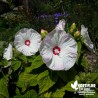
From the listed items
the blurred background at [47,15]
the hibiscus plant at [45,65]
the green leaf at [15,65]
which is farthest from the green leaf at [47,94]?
the blurred background at [47,15]

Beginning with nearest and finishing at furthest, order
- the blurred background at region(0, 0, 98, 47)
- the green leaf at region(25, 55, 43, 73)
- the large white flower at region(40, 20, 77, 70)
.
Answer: the large white flower at region(40, 20, 77, 70)
the green leaf at region(25, 55, 43, 73)
the blurred background at region(0, 0, 98, 47)

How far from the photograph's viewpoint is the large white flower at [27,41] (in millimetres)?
3014

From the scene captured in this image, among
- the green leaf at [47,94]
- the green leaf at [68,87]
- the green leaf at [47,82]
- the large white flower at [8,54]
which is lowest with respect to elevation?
the green leaf at [47,94]

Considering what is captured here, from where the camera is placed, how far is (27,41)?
3.14m

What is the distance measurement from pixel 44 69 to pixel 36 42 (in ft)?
Answer: 0.76

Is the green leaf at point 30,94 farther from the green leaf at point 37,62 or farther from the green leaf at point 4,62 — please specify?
the green leaf at point 4,62

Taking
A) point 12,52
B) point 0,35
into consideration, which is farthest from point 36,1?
point 12,52

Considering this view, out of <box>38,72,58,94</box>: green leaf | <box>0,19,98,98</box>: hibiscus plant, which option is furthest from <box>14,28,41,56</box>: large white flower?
<box>38,72,58,94</box>: green leaf

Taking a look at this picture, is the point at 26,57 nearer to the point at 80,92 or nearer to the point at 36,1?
the point at 80,92

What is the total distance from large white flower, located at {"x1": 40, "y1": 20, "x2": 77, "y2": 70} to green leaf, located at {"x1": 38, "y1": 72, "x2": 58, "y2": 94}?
12 cm

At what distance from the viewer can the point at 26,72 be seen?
3027 millimetres

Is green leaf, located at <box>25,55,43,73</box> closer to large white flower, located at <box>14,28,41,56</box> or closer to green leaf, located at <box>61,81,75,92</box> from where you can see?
large white flower, located at <box>14,28,41,56</box>

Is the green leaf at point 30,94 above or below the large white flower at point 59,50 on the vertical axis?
below

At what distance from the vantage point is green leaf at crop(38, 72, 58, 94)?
289cm
